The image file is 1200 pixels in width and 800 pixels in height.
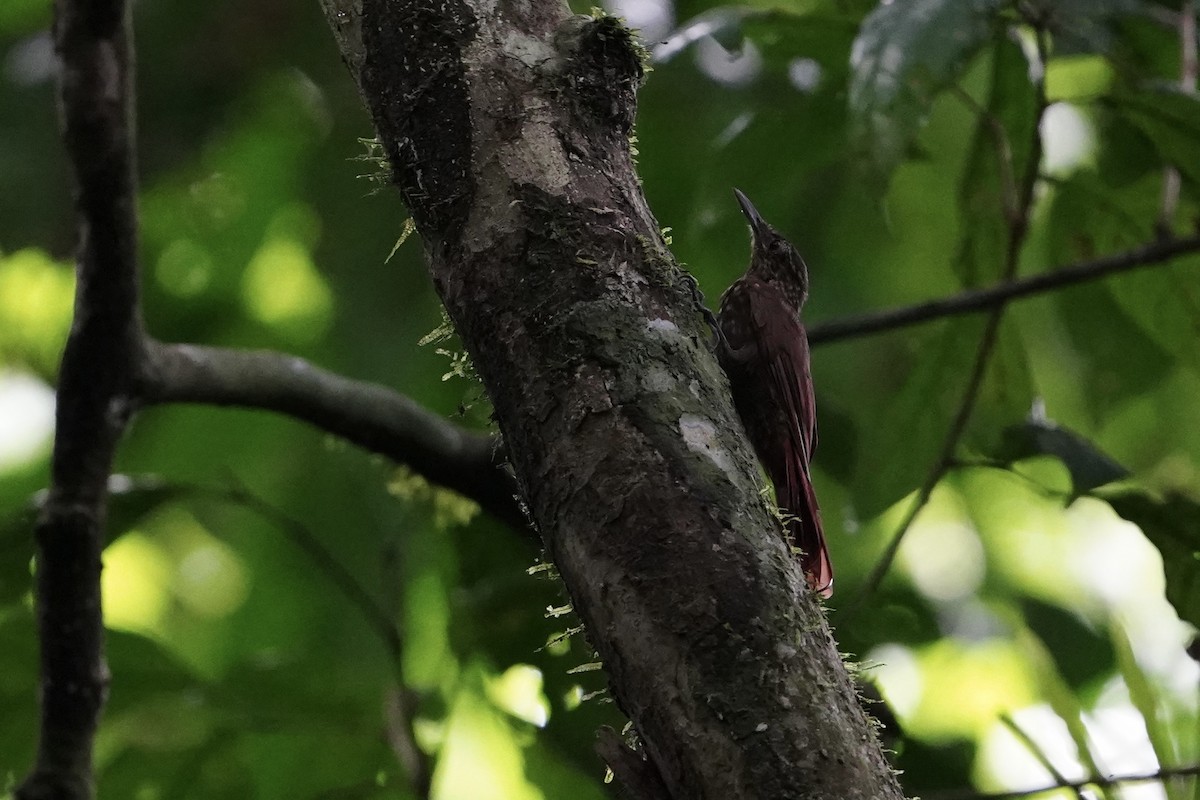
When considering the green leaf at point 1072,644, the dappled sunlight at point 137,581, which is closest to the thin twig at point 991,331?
the green leaf at point 1072,644

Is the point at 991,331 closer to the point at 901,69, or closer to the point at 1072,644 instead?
the point at 901,69

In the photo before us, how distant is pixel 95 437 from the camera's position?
2191mm

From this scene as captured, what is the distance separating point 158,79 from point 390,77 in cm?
156

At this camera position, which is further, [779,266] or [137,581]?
[137,581]

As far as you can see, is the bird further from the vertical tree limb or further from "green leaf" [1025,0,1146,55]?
the vertical tree limb

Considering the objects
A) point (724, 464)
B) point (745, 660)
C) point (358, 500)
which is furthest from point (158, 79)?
point (745, 660)

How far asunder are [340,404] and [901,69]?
3.96 feet

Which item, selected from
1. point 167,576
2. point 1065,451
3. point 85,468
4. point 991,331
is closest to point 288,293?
point 167,576

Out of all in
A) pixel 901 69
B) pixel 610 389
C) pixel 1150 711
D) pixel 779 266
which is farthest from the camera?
pixel 779 266

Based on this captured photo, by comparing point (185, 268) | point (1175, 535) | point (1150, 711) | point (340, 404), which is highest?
point (185, 268)

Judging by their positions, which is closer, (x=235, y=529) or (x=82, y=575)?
(x=82, y=575)

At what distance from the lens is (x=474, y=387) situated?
204 centimetres

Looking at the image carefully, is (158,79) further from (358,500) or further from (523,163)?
(523,163)

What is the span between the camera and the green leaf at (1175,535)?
2.24 meters
